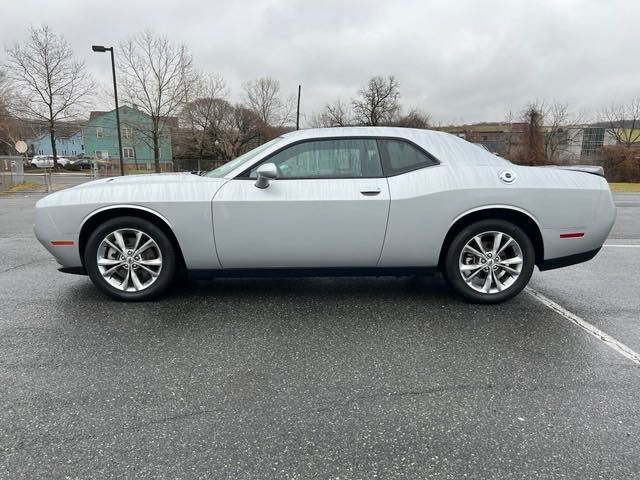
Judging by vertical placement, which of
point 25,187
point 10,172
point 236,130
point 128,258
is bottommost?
point 128,258

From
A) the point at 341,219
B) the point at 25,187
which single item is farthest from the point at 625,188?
the point at 25,187

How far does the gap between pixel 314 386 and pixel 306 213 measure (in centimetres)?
147

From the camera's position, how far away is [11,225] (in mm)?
8195

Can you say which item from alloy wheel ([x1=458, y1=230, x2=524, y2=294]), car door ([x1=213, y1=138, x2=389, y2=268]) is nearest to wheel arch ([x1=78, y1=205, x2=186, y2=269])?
car door ([x1=213, y1=138, x2=389, y2=268])

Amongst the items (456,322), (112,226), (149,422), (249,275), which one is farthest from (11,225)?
(456,322)

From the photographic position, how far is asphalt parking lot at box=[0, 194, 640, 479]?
5.87ft

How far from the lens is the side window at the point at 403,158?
3512 millimetres

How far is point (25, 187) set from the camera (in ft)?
68.1

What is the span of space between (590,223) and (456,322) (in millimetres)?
1523

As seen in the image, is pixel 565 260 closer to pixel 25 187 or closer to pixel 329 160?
pixel 329 160

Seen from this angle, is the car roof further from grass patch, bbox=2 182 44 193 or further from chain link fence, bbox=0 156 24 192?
chain link fence, bbox=0 156 24 192

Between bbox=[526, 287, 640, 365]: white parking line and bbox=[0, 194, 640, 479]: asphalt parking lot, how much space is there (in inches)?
2.1

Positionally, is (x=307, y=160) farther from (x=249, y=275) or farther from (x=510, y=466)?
(x=510, y=466)

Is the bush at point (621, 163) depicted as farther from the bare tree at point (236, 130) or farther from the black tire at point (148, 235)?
the black tire at point (148, 235)
